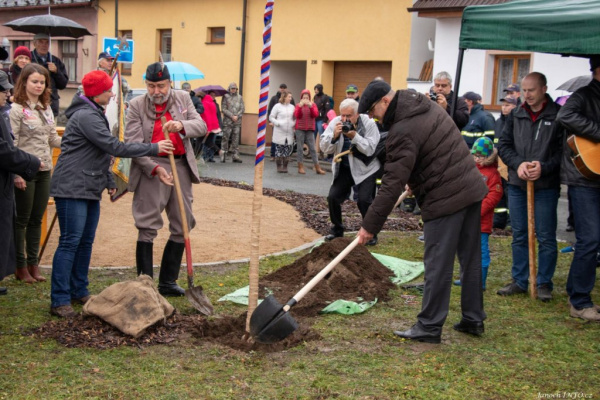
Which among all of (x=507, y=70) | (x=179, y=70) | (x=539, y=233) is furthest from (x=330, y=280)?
(x=179, y=70)

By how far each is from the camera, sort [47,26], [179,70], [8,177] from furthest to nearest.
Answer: [179,70]
[47,26]
[8,177]

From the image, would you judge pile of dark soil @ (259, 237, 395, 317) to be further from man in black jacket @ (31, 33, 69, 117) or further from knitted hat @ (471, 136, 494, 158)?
man in black jacket @ (31, 33, 69, 117)

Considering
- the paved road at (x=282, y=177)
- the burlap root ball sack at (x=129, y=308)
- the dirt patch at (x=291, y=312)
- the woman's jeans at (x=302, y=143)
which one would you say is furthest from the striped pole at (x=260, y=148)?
the woman's jeans at (x=302, y=143)

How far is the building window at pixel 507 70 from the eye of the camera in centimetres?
1791

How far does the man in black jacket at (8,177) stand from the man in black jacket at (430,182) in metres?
2.44

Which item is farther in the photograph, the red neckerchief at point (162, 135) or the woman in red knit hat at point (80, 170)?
the red neckerchief at point (162, 135)

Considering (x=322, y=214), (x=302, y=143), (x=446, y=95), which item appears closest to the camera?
(x=446, y=95)

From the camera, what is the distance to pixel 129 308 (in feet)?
17.0

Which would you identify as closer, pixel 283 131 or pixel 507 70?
pixel 283 131

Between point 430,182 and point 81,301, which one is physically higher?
point 430,182

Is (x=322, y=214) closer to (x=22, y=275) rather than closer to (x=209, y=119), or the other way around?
(x=22, y=275)

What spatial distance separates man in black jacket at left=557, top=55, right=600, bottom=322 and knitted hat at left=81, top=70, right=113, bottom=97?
3.75 m

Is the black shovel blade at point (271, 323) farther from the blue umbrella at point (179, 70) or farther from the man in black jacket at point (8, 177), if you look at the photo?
the blue umbrella at point (179, 70)

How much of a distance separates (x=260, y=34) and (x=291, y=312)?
19.7 metres
